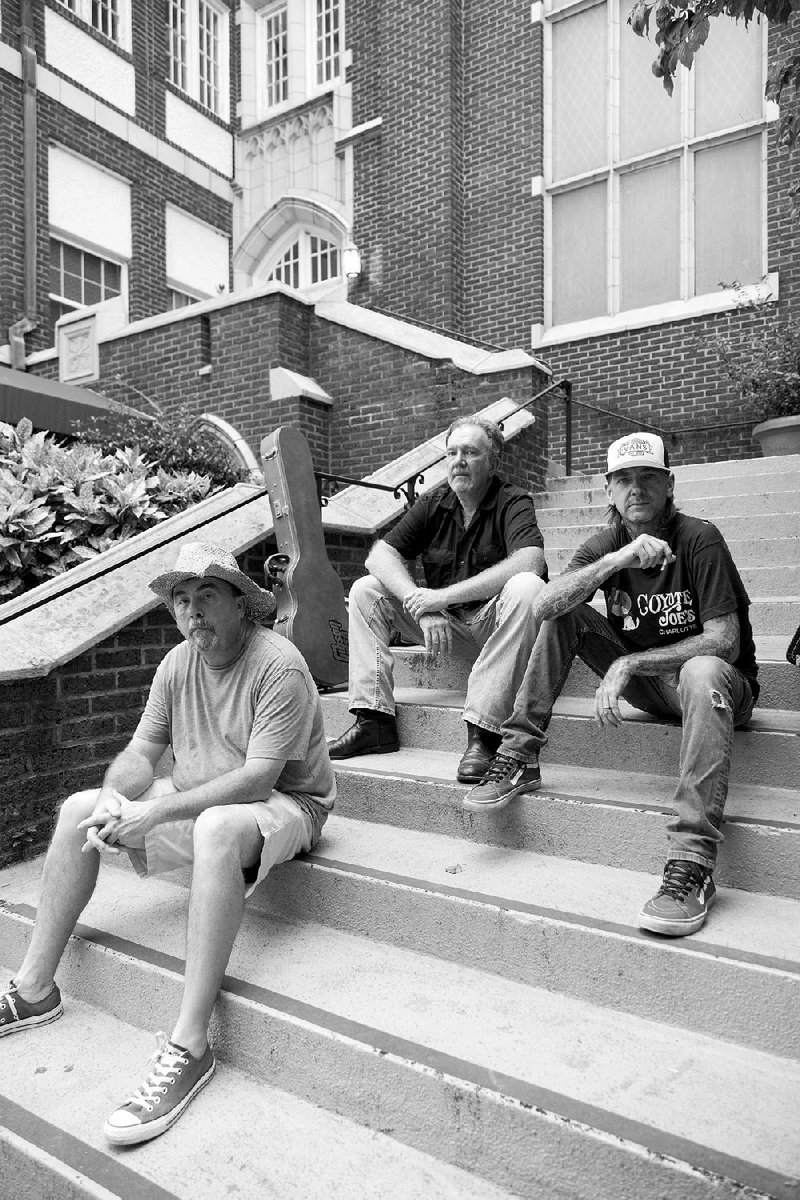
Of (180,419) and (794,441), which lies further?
(180,419)

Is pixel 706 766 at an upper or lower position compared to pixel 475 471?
lower

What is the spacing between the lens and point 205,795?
2.26 m

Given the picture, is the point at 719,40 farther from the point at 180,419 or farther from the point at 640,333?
the point at 180,419

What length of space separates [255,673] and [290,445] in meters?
1.85

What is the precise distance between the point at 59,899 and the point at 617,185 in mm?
9248

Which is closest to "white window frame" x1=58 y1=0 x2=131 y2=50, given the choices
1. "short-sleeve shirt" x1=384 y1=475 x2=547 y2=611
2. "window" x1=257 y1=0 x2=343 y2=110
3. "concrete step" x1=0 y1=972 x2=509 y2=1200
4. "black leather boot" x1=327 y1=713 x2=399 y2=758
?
"window" x1=257 y1=0 x2=343 y2=110

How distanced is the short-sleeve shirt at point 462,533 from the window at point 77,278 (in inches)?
411

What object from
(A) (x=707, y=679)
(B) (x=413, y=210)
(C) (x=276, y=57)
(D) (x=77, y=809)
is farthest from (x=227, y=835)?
(C) (x=276, y=57)

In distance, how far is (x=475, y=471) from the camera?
11.2 ft

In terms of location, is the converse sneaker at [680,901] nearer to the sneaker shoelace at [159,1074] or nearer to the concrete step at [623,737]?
the concrete step at [623,737]

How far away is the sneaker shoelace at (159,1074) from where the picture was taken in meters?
1.88

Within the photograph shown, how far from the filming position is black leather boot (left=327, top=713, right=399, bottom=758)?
3258mm

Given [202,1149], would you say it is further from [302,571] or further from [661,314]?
[661,314]

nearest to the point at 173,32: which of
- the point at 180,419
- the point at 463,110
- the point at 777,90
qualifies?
the point at 463,110
